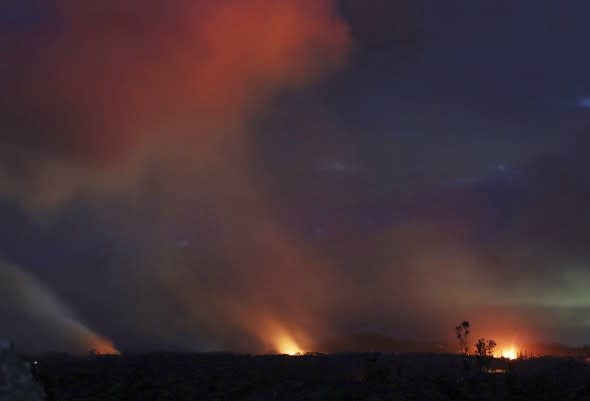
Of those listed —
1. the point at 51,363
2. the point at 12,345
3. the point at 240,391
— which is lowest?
the point at 12,345

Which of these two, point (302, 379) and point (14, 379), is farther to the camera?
point (302, 379)

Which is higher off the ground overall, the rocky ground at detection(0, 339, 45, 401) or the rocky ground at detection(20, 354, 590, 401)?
the rocky ground at detection(20, 354, 590, 401)

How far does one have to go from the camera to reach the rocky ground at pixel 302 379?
49500 mm

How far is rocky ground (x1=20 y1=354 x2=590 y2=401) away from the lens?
49500 mm

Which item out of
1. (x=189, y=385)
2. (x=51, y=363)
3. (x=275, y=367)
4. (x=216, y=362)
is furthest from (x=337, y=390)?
(x=51, y=363)

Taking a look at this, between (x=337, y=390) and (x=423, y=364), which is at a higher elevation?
(x=423, y=364)

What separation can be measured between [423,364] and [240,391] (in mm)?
28013

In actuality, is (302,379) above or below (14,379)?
above

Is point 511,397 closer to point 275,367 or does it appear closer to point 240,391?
point 240,391

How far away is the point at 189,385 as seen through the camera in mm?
53438

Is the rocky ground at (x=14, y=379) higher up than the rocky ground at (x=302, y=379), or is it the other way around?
the rocky ground at (x=302, y=379)

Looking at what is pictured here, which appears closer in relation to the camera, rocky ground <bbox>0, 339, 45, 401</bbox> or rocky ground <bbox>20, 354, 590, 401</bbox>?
rocky ground <bbox>0, 339, 45, 401</bbox>

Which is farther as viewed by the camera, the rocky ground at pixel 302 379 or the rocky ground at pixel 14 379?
the rocky ground at pixel 302 379

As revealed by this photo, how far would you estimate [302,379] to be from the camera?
190ft
